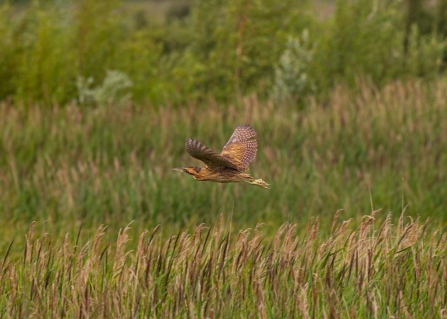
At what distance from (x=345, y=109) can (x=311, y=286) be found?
21.9 ft

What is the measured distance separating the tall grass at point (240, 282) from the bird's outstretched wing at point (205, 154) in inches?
27.1

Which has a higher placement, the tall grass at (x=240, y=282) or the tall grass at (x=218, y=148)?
the tall grass at (x=240, y=282)

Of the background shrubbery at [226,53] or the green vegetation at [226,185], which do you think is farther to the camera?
the background shrubbery at [226,53]

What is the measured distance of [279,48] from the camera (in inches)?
543

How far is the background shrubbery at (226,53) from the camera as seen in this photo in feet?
41.2

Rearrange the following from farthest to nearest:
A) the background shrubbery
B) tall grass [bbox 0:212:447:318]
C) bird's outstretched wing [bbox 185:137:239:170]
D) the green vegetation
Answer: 1. the background shrubbery
2. the green vegetation
3. tall grass [bbox 0:212:447:318]
4. bird's outstretched wing [bbox 185:137:239:170]

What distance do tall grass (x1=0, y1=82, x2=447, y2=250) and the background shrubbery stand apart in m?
1.37

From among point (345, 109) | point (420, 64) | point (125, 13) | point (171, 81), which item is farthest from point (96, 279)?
point (420, 64)

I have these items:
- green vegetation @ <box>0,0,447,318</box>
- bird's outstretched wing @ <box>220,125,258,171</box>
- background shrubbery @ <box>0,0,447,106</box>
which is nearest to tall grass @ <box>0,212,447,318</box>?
green vegetation @ <box>0,0,447,318</box>

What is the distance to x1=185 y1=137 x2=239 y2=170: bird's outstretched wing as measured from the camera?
3561 mm

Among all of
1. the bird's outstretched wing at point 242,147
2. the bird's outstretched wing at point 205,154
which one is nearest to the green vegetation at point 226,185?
the bird's outstretched wing at point 242,147

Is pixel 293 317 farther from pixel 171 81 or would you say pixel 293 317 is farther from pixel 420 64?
pixel 420 64

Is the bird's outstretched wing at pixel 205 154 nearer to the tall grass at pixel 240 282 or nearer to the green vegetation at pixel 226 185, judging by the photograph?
the green vegetation at pixel 226 185

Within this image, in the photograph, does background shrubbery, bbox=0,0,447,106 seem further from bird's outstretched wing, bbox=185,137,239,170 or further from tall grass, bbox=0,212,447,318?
bird's outstretched wing, bbox=185,137,239,170
